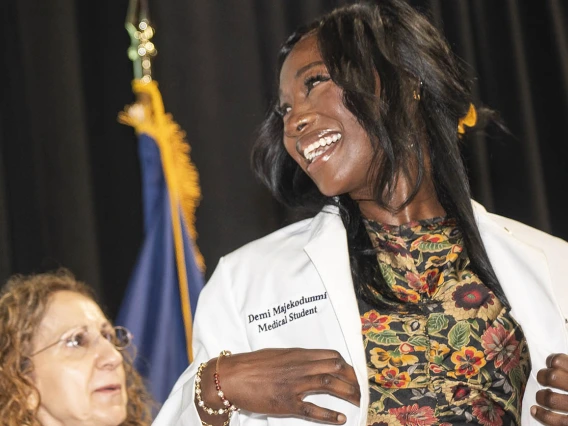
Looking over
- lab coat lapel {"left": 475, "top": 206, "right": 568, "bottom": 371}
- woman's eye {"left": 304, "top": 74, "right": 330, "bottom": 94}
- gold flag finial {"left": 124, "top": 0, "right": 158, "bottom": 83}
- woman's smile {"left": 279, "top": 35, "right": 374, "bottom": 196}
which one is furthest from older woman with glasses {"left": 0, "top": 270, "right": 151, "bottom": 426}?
lab coat lapel {"left": 475, "top": 206, "right": 568, "bottom": 371}

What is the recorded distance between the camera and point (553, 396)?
5.70ft

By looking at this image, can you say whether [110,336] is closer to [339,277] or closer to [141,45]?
[141,45]

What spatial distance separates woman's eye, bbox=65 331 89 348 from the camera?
2.60 metres

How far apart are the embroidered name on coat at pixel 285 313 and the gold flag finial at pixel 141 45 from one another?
1.32 metres

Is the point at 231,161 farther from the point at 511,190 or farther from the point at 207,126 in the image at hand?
the point at 511,190

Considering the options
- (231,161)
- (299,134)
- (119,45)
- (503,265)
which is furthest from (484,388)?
(119,45)

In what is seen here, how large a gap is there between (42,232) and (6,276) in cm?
19

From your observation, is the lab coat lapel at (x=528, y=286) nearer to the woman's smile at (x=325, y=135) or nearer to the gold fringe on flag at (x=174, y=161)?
the woman's smile at (x=325, y=135)

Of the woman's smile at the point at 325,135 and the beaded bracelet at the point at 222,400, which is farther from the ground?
the woman's smile at the point at 325,135

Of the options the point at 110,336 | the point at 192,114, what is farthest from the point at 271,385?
the point at 192,114

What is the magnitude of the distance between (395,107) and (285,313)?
0.51 m

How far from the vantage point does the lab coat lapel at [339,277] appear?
1.76m

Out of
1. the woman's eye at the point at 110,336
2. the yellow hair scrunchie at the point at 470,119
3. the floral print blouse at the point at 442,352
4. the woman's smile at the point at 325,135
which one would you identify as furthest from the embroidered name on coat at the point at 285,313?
the woman's eye at the point at 110,336

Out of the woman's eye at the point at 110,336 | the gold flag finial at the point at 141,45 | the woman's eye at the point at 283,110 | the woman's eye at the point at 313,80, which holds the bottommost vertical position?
the woman's eye at the point at 110,336
